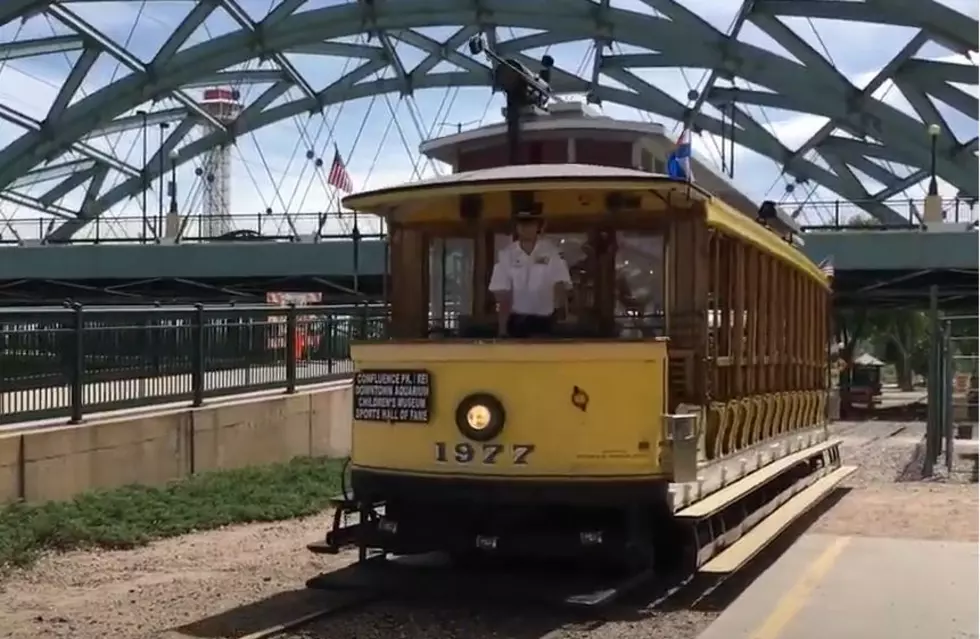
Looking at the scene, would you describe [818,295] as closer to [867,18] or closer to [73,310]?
[73,310]

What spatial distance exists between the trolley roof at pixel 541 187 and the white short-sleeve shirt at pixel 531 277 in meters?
0.47

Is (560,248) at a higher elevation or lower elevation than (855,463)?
higher

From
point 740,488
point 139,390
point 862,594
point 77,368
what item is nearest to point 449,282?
point 740,488

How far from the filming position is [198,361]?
53.0 ft

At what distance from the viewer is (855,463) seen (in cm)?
2361

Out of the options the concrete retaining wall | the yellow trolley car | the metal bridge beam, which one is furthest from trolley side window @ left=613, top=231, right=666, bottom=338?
the metal bridge beam

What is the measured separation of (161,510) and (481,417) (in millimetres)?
4995

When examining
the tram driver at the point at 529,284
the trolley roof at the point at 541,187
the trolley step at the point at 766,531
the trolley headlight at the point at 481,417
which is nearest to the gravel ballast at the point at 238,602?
the trolley step at the point at 766,531

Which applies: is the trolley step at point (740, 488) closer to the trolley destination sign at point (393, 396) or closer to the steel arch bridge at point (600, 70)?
the trolley destination sign at point (393, 396)

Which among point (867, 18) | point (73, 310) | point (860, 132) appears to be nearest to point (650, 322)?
point (73, 310)

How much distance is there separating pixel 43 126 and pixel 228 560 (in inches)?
2221

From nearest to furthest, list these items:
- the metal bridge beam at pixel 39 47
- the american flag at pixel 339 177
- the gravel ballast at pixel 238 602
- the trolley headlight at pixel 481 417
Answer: the gravel ballast at pixel 238 602, the trolley headlight at pixel 481 417, the american flag at pixel 339 177, the metal bridge beam at pixel 39 47

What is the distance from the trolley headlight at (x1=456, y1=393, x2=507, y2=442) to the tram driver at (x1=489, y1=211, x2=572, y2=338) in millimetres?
729

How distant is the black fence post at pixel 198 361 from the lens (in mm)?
16016
